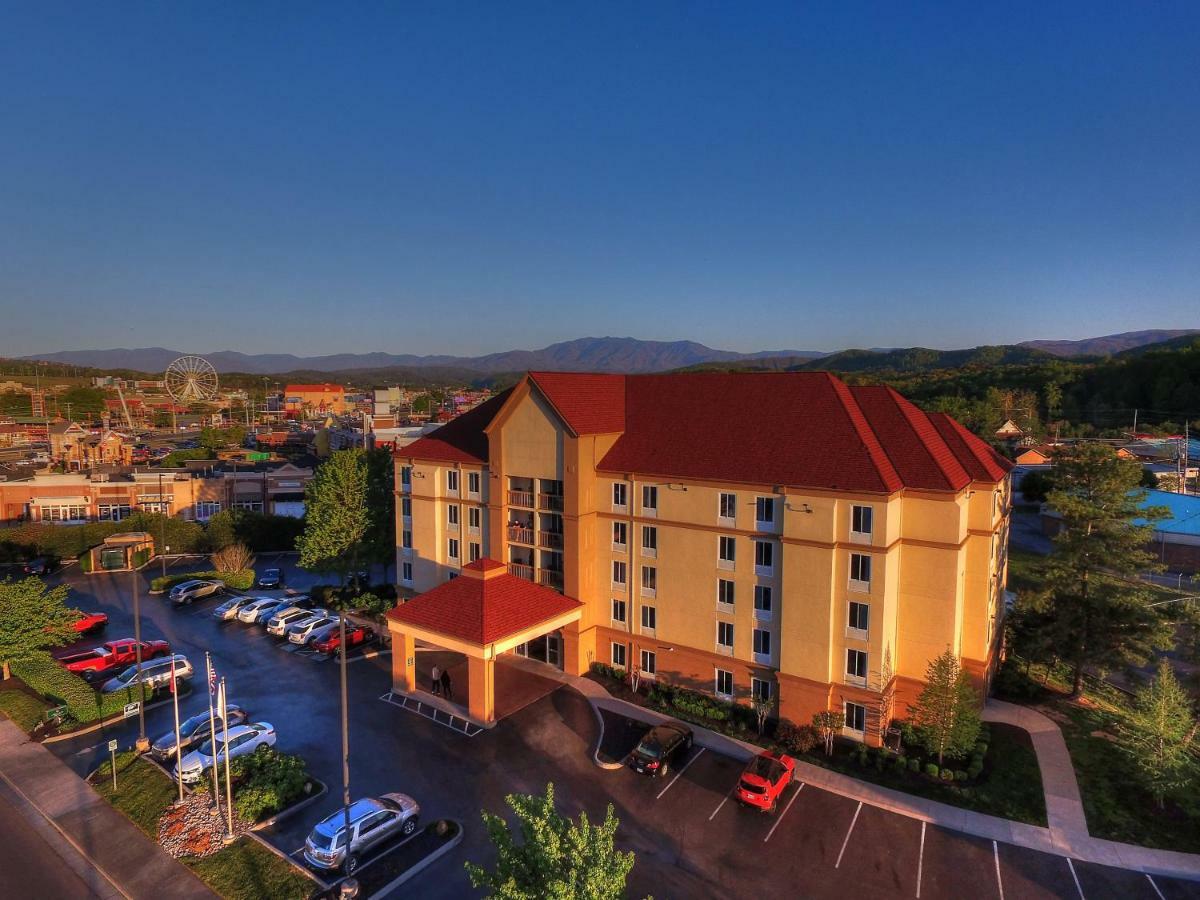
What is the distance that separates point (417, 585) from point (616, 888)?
31.4 metres

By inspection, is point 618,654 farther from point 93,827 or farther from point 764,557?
point 93,827

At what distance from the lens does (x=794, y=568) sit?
28.1m

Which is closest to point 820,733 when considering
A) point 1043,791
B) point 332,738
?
point 1043,791

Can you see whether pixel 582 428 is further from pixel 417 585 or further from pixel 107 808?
pixel 107 808

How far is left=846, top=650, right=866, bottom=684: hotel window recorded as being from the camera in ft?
89.6

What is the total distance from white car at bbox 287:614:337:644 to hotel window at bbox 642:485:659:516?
20.9 m

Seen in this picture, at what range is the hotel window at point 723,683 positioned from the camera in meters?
30.7

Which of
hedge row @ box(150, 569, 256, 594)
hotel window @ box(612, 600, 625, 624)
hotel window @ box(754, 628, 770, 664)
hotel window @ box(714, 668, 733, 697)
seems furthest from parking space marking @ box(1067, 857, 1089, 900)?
hedge row @ box(150, 569, 256, 594)

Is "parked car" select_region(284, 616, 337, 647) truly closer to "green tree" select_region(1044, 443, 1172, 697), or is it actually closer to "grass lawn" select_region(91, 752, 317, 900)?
"grass lawn" select_region(91, 752, 317, 900)

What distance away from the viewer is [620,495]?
111 ft

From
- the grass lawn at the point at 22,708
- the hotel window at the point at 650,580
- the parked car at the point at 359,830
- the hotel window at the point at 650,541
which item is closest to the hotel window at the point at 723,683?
the hotel window at the point at 650,580

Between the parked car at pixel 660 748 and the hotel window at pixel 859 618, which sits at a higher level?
the hotel window at pixel 859 618

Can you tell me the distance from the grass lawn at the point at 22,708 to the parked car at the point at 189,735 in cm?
669

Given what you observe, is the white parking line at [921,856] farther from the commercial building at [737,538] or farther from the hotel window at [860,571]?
the hotel window at [860,571]
